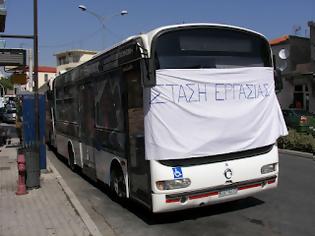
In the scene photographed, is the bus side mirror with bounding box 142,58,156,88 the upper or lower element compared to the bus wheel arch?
upper

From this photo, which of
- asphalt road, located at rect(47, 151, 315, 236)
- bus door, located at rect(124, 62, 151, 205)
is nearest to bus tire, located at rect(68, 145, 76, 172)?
asphalt road, located at rect(47, 151, 315, 236)

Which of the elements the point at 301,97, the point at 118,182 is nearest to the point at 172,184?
the point at 118,182

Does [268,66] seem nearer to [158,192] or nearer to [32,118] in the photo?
[158,192]

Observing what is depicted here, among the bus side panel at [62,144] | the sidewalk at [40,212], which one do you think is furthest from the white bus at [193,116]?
the bus side panel at [62,144]

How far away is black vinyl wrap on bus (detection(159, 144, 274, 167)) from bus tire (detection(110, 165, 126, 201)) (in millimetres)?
1565

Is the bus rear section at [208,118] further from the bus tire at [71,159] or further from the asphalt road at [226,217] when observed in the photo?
the bus tire at [71,159]

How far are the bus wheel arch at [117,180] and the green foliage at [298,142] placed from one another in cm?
909

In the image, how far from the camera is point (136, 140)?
24.5 ft

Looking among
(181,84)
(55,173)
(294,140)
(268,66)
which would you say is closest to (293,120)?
(294,140)

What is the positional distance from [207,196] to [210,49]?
88.8 inches

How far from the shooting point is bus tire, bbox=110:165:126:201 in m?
8.45

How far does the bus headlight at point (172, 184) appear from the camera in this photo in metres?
6.88

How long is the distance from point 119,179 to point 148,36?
281 cm

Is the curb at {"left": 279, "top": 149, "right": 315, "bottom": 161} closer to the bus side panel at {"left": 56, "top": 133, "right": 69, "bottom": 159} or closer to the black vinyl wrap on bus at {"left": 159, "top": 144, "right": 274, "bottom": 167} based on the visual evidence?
the bus side panel at {"left": 56, "top": 133, "right": 69, "bottom": 159}
